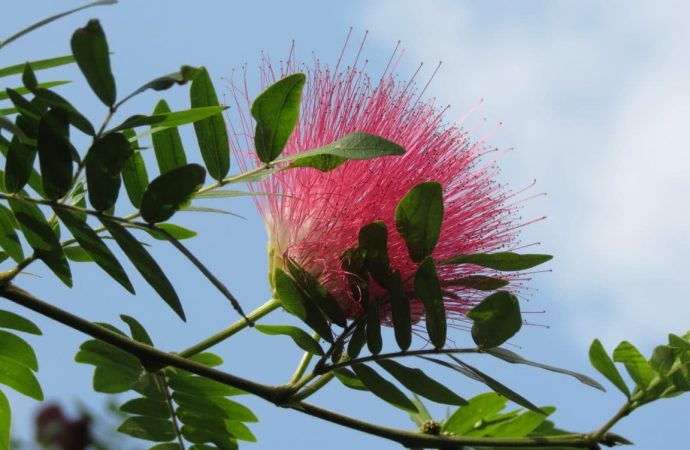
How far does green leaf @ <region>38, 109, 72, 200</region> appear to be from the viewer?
4.95 ft

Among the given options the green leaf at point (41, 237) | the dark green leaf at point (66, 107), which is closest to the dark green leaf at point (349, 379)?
the green leaf at point (41, 237)

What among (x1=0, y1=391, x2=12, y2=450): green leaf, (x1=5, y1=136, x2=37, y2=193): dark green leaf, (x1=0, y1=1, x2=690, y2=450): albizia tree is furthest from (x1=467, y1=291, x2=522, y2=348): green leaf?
(x1=0, y1=391, x2=12, y2=450): green leaf

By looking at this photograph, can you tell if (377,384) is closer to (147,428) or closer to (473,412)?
(473,412)

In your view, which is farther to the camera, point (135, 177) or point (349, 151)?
point (135, 177)

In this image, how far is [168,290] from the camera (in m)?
1.61

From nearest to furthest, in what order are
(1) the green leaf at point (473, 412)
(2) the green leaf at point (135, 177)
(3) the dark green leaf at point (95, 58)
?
(3) the dark green leaf at point (95, 58) < (2) the green leaf at point (135, 177) < (1) the green leaf at point (473, 412)

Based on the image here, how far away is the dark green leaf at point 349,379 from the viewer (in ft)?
5.92

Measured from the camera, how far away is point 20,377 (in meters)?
1.90

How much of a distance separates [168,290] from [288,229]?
0.50 m

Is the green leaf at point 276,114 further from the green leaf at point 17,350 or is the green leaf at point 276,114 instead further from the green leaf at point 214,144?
the green leaf at point 17,350

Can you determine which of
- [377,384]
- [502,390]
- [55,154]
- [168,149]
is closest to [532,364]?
[502,390]

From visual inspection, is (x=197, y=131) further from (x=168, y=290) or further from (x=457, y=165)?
(x=457, y=165)

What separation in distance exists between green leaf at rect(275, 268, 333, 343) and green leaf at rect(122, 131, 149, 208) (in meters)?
0.30

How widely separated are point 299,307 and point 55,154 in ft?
1.68
